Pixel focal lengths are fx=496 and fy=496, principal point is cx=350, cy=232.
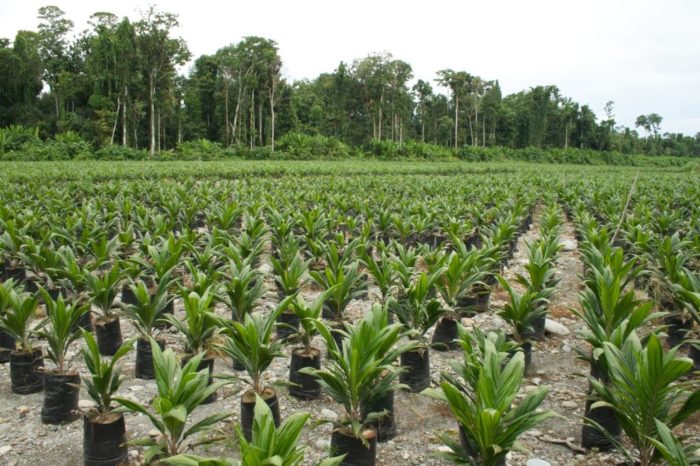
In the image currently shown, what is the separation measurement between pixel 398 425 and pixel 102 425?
5.84 ft

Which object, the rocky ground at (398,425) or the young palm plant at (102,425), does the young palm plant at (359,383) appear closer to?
the rocky ground at (398,425)

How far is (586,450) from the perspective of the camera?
297 cm

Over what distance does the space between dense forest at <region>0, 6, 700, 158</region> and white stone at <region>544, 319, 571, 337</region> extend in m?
32.8

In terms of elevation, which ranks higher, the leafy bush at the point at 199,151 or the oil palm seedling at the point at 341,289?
the leafy bush at the point at 199,151

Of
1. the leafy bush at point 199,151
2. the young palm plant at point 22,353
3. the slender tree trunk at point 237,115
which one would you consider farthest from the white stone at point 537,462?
the slender tree trunk at point 237,115

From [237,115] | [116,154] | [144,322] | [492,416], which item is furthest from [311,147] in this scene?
[492,416]

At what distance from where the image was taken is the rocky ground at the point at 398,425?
9.47ft

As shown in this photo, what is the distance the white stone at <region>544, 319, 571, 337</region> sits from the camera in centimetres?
503

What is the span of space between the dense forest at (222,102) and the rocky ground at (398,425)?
1247 inches

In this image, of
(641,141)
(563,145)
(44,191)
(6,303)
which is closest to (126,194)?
(44,191)

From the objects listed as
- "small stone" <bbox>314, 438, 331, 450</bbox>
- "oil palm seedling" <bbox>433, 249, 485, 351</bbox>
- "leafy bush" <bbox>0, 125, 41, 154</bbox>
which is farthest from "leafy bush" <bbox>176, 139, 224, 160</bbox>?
"small stone" <bbox>314, 438, 331, 450</bbox>

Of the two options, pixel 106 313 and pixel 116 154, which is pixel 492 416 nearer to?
pixel 106 313

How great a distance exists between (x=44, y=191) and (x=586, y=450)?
12.9 metres

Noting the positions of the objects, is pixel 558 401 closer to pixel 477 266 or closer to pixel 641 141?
pixel 477 266
